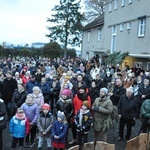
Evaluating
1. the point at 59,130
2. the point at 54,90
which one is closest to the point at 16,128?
the point at 59,130

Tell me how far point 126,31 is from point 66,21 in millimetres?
24958

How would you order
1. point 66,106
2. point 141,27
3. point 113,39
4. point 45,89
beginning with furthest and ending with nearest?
point 113,39 < point 141,27 < point 45,89 < point 66,106

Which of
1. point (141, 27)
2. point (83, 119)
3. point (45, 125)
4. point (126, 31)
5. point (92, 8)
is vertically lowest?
point (45, 125)

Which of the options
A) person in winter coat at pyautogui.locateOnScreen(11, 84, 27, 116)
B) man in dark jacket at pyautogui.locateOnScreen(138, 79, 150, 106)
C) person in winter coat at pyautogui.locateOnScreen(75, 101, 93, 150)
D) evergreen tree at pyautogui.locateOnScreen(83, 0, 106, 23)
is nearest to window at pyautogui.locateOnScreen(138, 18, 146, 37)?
man in dark jacket at pyautogui.locateOnScreen(138, 79, 150, 106)

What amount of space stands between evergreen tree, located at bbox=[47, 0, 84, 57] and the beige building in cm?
1308

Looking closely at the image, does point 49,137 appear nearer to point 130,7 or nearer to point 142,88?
point 142,88

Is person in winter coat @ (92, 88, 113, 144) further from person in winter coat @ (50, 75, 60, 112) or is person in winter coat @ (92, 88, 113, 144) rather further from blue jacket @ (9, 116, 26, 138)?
person in winter coat @ (50, 75, 60, 112)

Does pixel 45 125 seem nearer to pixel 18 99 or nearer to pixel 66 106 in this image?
pixel 66 106

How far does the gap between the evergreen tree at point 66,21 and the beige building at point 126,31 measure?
1308 centimetres

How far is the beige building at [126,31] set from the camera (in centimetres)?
2334

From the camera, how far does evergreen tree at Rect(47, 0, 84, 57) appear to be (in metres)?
50.5

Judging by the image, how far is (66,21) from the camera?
50.5 meters

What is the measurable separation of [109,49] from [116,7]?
4797 millimetres

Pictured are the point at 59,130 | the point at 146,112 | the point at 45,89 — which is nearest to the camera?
the point at 59,130
